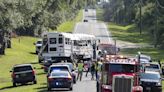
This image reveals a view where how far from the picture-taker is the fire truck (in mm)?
30453

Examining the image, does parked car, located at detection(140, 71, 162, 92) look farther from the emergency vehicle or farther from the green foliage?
the green foliage

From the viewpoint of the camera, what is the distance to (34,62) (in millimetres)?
70000

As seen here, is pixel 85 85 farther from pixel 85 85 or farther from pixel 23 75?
pixel 23 75

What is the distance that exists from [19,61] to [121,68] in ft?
133

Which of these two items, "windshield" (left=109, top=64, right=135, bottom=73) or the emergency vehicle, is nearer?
"windshield" (left=109, top=64, right=135, bottom=73)

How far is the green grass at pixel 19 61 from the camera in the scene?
44.3 meters

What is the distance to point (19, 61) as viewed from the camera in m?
71.0

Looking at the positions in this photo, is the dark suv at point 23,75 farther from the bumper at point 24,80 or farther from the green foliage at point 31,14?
the green foliage at point 31,14

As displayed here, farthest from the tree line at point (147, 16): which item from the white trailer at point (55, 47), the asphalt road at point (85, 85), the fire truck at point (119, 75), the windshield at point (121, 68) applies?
the windshield at point (121, 68)

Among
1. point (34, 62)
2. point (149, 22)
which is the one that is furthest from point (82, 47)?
point (149, 22)

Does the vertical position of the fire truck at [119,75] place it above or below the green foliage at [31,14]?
below

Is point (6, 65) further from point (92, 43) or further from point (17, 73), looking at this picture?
point (17, 73)

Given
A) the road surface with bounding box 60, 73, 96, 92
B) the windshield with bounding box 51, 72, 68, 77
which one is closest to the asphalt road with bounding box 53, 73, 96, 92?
the road surface with bounding box 60, 73, 96, 92

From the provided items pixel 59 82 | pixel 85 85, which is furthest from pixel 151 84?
pixel 85 85
